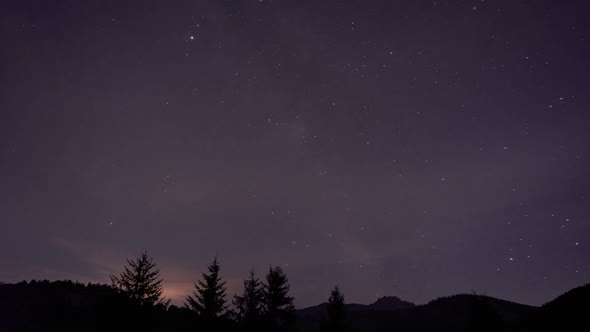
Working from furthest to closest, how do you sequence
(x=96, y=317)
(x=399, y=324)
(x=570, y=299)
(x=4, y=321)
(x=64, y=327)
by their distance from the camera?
(x=399, y=324) < (x=4, y=321) < (x=64, y=327) < (x=570, y=299) < (x=96, y=317)

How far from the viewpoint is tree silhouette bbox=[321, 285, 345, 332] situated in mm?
29219

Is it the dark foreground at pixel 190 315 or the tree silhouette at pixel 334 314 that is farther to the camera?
the tree silhouette at pixel 334 314

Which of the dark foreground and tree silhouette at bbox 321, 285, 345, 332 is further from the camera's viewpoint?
tree silhouette at bbox 321, 285, 345, 332

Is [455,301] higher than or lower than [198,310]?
higher

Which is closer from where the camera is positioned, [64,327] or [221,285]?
[221,285]

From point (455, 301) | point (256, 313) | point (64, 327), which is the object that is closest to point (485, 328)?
point (256, 313)

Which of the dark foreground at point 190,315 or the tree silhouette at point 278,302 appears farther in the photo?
the tree silhouette at point 278,302

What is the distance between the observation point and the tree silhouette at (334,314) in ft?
95.9

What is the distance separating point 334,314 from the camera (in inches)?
1164

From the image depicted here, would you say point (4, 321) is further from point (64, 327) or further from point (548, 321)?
point (548, 321)

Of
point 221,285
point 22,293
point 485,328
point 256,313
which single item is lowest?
point 485,328

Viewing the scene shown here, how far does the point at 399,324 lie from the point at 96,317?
148 metres

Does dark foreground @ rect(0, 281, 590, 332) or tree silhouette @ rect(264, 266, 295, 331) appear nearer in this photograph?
dark foreground @ rect(0, 281, 590, 332)

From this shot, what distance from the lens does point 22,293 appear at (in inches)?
4203
